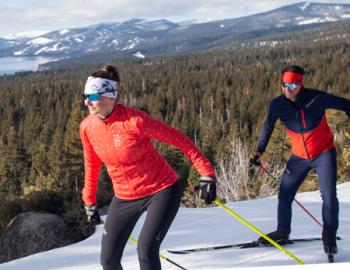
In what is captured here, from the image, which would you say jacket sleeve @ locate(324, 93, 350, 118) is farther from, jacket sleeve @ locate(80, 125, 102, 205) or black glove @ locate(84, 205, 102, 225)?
black glove @ locate(84, 205, 102, 225)

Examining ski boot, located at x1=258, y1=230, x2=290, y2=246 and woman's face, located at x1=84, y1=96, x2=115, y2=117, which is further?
ski boot, located at x1=258, y1=230, x2=290, y2=246

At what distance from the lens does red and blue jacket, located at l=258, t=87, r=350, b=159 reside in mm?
4320

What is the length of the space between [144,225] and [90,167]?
718mm

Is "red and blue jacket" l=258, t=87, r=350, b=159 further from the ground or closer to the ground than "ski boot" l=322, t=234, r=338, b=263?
further from the ground

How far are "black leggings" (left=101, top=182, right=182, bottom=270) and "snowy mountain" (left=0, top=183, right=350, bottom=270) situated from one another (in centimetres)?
87

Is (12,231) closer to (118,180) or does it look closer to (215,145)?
(118,180)

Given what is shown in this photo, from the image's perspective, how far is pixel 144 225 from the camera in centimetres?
326

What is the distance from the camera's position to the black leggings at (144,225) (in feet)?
10.4

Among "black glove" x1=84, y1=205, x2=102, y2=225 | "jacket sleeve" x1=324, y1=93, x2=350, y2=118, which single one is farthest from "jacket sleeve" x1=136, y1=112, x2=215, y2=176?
"jacket sleeve" x1=324, y1=93, x2=350, y2=118

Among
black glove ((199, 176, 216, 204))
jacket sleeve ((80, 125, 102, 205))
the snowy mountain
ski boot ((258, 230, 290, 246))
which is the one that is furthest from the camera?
ski boot ((258, 230, 290, 246))

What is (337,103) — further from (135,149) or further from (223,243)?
Result: (135,149)

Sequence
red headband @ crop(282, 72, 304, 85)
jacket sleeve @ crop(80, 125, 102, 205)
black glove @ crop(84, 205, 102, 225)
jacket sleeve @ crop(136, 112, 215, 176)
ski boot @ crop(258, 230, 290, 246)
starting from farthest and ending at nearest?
1. ski boot @ crop(258, 230, 290, 246)
2. red headband @ crop(282, 72, 304, 85)
3. black glove @ crop(84, 205, 102, 225)
4. jacket sleeve @ crop(80, 125, 102, 205)
5. jacket sleeve @ crop(136, 112, 215, 176)

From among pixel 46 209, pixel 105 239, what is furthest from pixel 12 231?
pixel 105 239

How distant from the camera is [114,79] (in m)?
3.36
